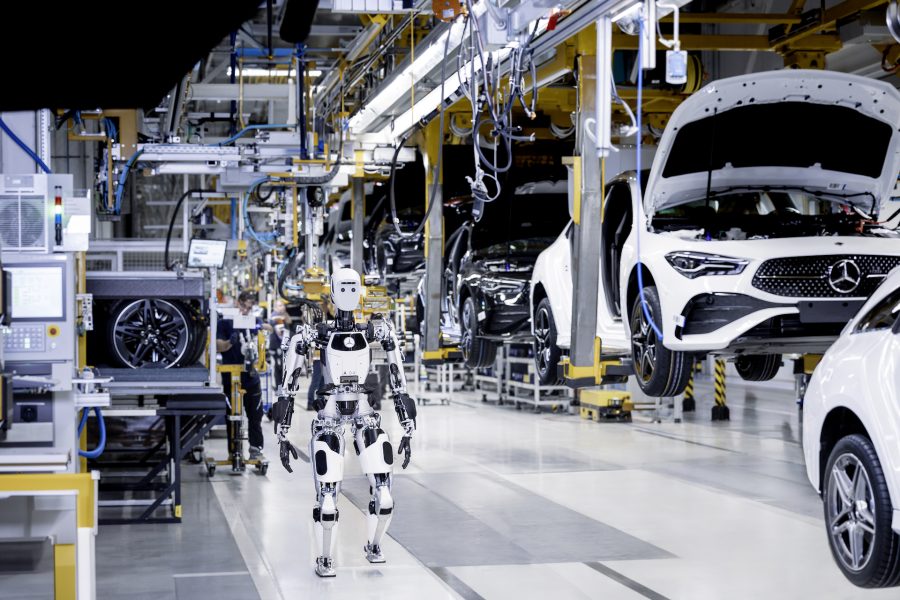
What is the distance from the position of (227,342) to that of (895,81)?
10265 mm

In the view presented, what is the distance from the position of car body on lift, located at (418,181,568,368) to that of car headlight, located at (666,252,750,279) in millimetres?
4200

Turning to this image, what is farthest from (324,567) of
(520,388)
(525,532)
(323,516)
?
(520,388)

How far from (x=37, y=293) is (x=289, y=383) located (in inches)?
66.5

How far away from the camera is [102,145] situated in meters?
12.5

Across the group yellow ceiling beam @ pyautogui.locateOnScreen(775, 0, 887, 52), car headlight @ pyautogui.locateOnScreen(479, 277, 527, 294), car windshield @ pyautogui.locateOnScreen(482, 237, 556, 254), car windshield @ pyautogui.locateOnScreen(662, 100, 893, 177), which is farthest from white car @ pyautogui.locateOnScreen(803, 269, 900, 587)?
car windshield @ pyautogui.locateOnScreen(482, 237, 556, 254)

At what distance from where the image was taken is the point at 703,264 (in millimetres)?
7207

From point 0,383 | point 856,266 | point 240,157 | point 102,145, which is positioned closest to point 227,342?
point 240,157

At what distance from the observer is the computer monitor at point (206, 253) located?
33.3 feet

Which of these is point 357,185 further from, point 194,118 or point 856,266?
point 856,266

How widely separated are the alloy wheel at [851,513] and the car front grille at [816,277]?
6.24 feet

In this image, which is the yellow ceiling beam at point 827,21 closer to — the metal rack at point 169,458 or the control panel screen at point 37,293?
the metal rack at point 169,458

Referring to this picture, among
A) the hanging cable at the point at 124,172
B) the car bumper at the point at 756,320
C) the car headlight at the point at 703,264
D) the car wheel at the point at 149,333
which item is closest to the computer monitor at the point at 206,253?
the car wheel at the point at 149,333

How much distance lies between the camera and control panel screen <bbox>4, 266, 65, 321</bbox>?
6.97 meters

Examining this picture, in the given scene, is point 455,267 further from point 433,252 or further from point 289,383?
point 289,383
